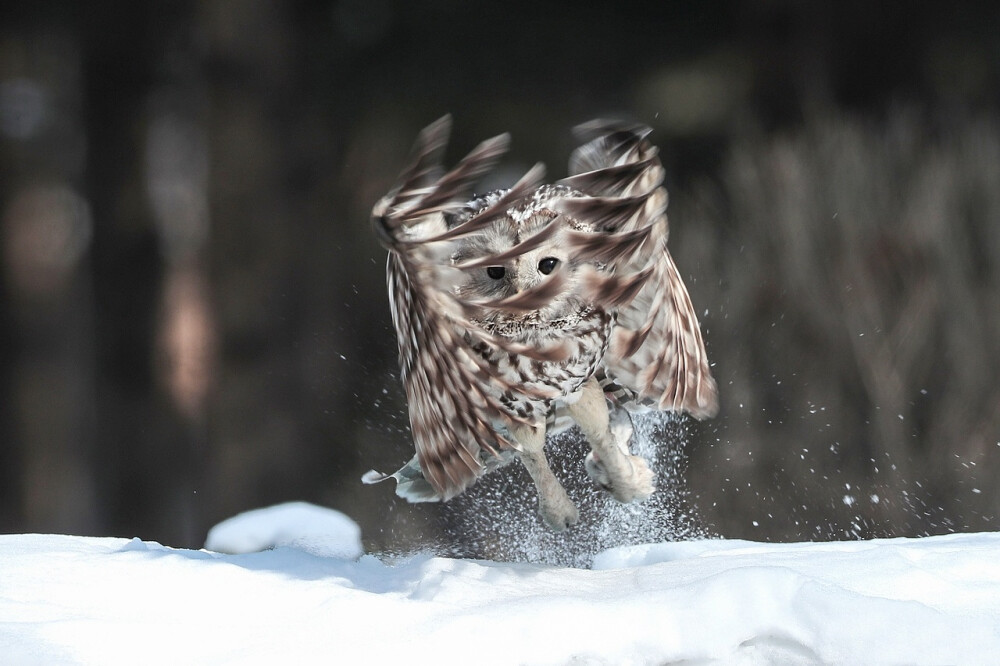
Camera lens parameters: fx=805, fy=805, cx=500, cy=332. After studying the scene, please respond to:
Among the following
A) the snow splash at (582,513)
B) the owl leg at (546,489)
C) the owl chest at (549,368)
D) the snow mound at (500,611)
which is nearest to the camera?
the snow mound at (500,611)

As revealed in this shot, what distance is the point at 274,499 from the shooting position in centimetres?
251

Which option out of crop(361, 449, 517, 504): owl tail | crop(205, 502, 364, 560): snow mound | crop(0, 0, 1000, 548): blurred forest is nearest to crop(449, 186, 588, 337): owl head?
crop(361, 449, 517, 504): owl tail

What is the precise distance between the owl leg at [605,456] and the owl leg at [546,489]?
0.08m

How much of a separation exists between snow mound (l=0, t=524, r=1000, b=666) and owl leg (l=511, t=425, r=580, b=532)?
170 millimetres

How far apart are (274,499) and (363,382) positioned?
18.5 inches

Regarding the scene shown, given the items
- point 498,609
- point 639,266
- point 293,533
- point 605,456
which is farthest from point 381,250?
point 498,609

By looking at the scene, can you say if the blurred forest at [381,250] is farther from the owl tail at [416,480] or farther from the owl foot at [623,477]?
the owl tail at [416,480]

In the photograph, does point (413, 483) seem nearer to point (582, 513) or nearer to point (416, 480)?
point (416, 480)

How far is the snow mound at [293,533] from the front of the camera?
133 cm

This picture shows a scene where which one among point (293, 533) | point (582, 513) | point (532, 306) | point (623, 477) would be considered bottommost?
point (582, 513)

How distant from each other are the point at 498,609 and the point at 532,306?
1.17 feet

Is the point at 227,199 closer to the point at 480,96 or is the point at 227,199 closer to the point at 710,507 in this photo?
the point at 480,96

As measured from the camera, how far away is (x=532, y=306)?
3.26 feet

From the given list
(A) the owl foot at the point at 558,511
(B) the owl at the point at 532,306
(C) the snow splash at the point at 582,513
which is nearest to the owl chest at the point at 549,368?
(B) the owl at the point at 532,306
